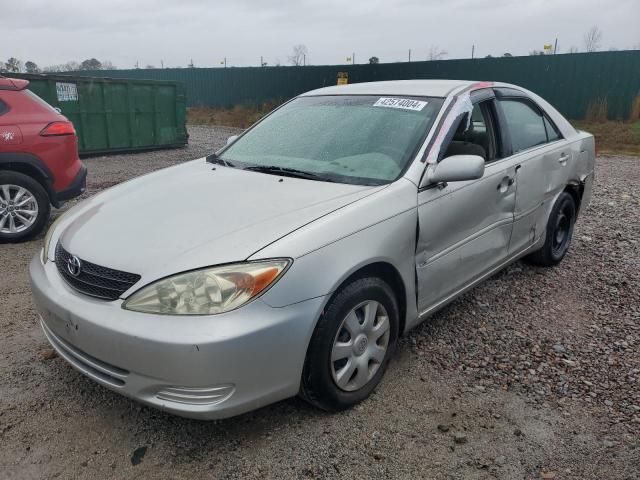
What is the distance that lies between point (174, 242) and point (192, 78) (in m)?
27.5

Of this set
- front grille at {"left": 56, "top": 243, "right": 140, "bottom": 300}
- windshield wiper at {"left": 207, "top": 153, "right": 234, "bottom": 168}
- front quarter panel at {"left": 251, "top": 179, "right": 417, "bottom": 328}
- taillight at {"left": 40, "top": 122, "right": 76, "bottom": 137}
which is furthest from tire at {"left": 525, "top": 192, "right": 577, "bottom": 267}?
taillight at {"left": 40, "top": 122, "right": 76, "bottom": 137}

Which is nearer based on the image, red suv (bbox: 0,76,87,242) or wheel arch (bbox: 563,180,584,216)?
wheel arch (bbox: 563,180,584,216)

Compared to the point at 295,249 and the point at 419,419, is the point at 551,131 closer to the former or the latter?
the point at 419,419

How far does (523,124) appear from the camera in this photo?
13.4 feet

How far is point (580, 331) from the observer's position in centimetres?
364

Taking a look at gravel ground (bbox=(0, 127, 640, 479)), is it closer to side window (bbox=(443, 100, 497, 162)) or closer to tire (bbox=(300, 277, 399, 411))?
tire (bbox=(300, 277, 399, 411))

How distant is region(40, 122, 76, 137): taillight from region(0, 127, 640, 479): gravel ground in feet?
7.45

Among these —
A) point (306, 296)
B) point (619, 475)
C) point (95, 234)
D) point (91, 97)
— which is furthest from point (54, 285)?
point (91, 97)

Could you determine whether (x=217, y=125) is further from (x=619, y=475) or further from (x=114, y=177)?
(x=619, y=475)

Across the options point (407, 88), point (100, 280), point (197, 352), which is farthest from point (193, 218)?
point (407, 88)

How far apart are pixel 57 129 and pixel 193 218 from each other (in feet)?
12.6

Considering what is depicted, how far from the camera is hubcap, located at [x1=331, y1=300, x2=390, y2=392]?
255cm

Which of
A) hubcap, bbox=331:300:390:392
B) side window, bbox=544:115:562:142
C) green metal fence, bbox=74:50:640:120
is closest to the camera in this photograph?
hubcap, bbox=331:300:390:392

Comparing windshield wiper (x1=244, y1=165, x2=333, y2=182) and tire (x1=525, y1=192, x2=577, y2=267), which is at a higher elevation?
windshield wiper (x1=244, y1=165, x2=333, y2=182)
